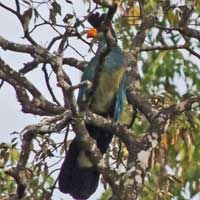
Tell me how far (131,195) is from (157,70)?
171 inches

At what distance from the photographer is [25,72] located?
14.8 feet

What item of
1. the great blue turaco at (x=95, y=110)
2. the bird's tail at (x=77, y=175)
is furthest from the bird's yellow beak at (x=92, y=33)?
the bird's tail at (x=77, y=175)

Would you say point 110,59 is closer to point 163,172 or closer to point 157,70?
point 163,172

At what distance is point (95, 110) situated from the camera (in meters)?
5.39

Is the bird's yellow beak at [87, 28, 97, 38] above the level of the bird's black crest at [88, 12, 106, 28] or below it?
below

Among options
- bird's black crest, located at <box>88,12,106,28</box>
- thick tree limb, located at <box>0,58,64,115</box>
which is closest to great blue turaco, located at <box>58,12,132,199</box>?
bird's black crest, located at <box>88,12,106,28</box>

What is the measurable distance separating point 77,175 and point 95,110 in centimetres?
83

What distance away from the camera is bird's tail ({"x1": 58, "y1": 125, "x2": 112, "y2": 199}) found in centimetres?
449

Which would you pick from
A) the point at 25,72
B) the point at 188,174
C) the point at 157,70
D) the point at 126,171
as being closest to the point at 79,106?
the point at 126,171

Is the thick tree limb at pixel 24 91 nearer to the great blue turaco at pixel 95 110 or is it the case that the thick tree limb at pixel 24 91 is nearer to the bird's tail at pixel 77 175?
the great blue turaco at pixel 95 110

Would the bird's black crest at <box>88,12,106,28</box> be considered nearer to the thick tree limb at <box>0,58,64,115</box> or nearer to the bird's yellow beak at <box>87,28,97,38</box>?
the bird's yellow beak at <box>87,28,97,38</box>

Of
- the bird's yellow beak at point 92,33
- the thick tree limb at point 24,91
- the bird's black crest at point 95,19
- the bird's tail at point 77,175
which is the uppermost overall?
the bird's black crest at point 95,19

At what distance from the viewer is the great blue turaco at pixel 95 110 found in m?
4.47

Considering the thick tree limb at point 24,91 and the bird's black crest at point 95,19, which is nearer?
the thick tree limb at point 24,91
